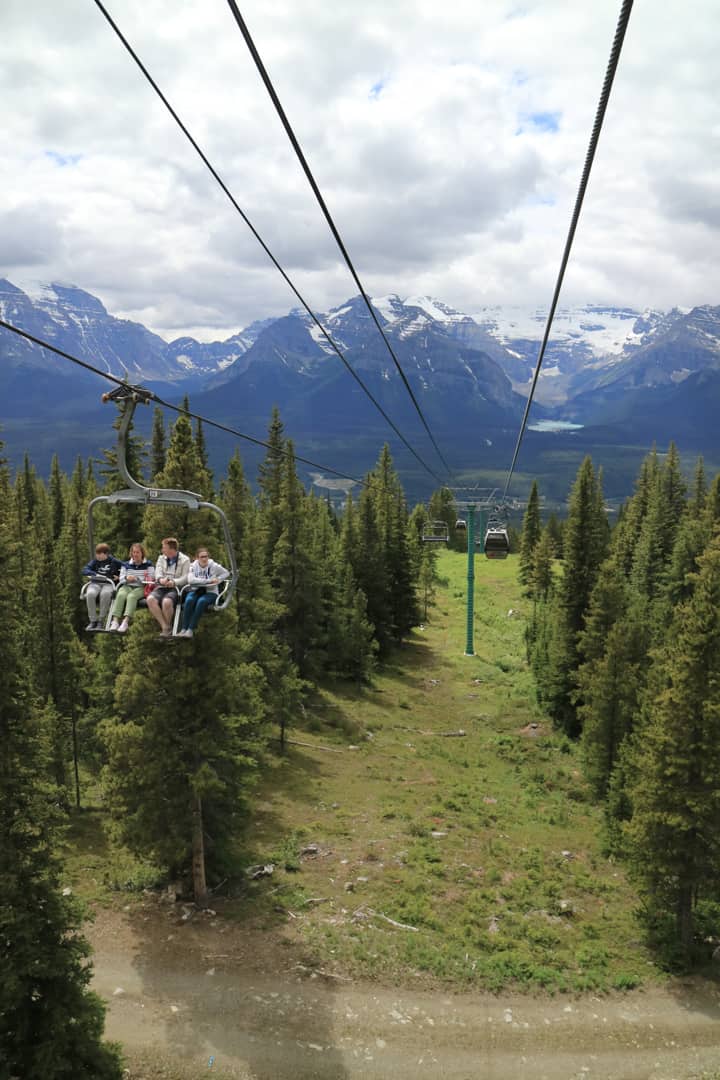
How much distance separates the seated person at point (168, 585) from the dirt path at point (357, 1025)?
1066cm

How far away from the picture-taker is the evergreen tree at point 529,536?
9282 centimetres

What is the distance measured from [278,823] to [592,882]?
13.0 m

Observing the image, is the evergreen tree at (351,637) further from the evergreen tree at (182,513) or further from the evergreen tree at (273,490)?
the evergreen tree at (182,513)

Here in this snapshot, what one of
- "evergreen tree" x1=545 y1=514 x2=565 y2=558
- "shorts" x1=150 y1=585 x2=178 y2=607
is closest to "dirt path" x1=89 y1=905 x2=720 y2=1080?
"shorts" x1=150 y1=585 x2=178 y2=607

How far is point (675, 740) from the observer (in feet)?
71.8

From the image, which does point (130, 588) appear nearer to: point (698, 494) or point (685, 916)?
point (685, 916)

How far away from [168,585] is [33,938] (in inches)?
326

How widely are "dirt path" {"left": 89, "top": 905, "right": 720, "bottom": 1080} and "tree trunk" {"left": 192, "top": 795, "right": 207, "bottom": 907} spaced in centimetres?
222

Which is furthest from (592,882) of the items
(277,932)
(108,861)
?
(108,861)

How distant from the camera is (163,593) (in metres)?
14.4

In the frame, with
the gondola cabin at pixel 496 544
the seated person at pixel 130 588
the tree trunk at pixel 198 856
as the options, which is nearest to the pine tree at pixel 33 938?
the seated person at pixel 130 588

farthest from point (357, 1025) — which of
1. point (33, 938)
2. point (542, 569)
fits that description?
point (542, 569)

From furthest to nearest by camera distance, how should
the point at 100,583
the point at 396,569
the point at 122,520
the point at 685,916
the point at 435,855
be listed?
the point at 396,569 < the point at 122,520 < the point at 435,855 < the point at 685,916 < the point at 100,583

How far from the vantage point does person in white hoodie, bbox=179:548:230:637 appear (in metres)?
14.2
